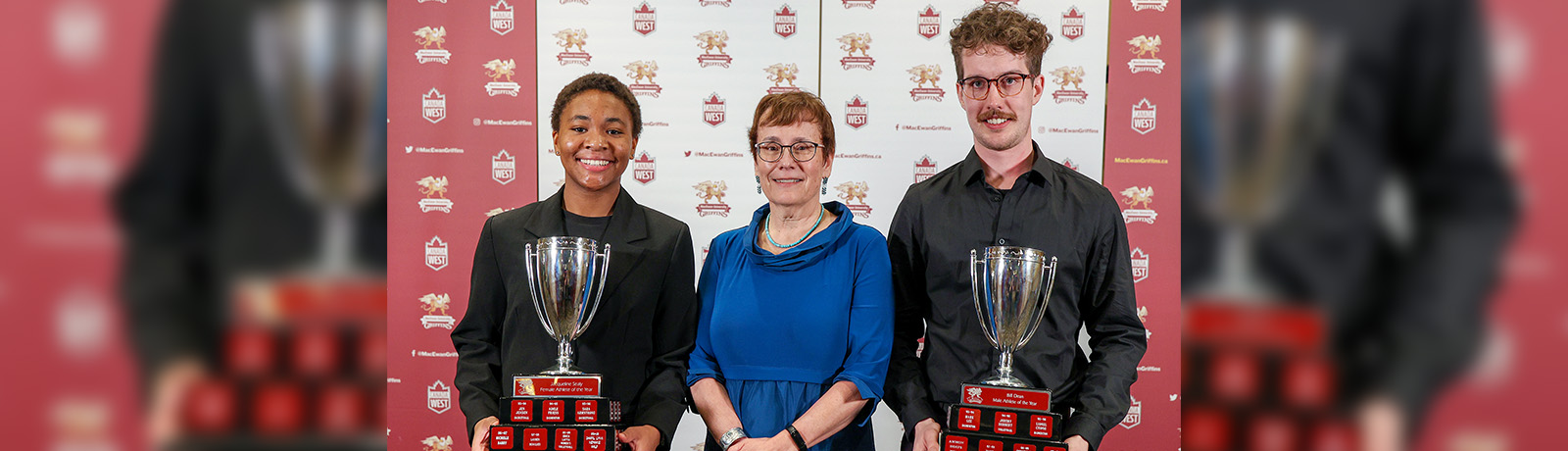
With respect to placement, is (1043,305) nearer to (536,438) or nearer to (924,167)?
(536,438)

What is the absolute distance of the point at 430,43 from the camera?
4.11m

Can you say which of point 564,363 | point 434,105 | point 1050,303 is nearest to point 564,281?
point 564,363

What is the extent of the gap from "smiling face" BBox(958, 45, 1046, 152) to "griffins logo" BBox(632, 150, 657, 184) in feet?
6.56

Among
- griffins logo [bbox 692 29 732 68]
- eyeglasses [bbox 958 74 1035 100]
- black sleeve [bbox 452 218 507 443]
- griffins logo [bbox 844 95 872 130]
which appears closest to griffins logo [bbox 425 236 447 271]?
griffins logo [bbox 692 29 732 68]

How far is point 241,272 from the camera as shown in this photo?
0.58m

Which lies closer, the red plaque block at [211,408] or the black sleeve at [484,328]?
the red plaque block at [211,408]

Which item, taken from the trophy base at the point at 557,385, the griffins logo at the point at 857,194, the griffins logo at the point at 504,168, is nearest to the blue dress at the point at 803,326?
the trophy base at the point at 557,385

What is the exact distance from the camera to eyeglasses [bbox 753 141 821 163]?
2.49m

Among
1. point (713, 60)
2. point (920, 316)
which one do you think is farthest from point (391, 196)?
point (920, 316)

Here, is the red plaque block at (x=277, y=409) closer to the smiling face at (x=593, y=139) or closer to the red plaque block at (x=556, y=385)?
the red plaque block at (x=556, y=385)

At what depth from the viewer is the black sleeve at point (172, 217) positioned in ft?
1.64

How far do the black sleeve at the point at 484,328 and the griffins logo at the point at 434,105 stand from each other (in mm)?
1820

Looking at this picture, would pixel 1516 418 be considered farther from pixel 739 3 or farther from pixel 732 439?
pixel 739 3

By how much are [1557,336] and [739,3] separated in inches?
148
